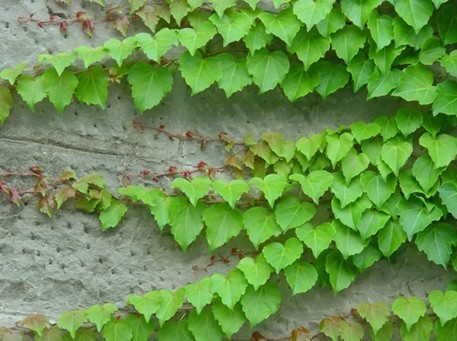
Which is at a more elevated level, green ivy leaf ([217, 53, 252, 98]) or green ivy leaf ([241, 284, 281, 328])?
green ivy leaf ([217, 53, 252, 98])

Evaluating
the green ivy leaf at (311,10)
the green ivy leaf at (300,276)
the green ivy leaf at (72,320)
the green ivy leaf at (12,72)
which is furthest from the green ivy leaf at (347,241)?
the green ivy leaf at (12,72)

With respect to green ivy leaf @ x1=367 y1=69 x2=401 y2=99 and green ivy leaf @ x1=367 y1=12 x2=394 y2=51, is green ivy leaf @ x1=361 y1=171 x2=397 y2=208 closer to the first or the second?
green ivy leaf @ x1=367 y1=69 x2=401 y2=99

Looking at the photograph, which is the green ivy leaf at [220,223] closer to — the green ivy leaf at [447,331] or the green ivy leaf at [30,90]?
the green ivy leaf at [30,90]

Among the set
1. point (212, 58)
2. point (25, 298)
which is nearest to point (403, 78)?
point (212, 58)

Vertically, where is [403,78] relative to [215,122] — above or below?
above

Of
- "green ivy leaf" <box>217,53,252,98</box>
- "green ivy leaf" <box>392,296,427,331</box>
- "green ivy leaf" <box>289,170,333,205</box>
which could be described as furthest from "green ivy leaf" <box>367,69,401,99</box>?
"green ivy leaf" <box>392,296,427,331</box>

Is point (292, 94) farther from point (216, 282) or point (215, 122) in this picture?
point (216, 282)
